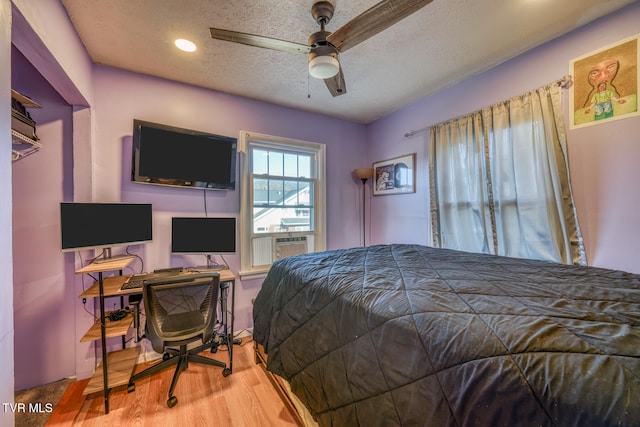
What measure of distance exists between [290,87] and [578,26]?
7.68 ft

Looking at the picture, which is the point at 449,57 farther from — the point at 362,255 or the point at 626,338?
the point at 626,338

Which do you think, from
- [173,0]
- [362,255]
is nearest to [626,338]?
[362,255]

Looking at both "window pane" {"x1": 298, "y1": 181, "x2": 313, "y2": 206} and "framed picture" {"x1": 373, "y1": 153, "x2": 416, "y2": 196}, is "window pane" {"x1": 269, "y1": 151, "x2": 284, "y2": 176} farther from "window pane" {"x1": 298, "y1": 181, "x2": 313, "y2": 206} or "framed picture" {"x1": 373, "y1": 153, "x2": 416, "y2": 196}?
"framed picture" {"x1": 373, "y1": 153, "x2": 416, "y2": 196}

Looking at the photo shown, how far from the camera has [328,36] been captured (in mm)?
1448

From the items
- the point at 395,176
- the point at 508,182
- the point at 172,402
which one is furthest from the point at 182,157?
the point at 508,182

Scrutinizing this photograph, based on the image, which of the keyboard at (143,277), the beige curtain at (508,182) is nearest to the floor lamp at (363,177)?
the beige curtain at (508,182)

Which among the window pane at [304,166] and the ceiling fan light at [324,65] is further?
the window pane at [304,166]

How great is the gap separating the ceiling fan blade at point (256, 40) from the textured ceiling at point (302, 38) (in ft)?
0.94

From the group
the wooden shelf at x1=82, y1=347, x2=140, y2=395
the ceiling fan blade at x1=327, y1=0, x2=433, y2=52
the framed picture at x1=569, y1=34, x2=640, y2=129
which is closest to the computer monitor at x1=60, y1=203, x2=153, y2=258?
the wooden shelf at x1=82, y1=347, x2=140, y2=395

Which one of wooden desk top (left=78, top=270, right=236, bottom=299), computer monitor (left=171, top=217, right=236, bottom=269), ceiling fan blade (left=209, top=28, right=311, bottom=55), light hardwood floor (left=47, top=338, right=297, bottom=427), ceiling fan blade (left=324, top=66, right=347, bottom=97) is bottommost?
light hardwood floor (left=47, top=338, right=297, bottom=427)

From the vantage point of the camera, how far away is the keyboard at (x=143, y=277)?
6.07ft

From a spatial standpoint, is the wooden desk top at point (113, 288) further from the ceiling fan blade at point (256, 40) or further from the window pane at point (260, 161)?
the ceiling fan blade at point (256, 40)

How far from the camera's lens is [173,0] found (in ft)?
5.05

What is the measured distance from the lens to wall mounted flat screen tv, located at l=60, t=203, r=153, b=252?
1.75 metres
